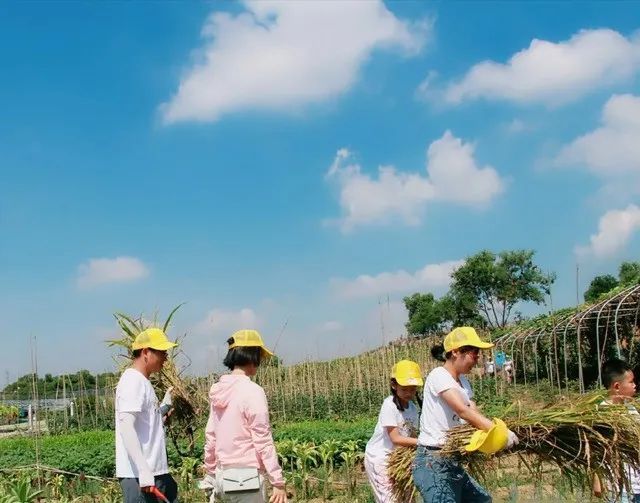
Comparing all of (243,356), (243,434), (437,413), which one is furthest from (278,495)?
(437,413)

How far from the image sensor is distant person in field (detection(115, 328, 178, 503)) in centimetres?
351

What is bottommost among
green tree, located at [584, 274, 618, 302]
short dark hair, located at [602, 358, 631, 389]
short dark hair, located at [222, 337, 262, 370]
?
short dark hair, located at [602, 358, 631, 389]

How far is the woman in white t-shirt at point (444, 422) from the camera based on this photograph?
143 inches

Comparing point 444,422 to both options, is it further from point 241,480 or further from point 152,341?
point 152,341

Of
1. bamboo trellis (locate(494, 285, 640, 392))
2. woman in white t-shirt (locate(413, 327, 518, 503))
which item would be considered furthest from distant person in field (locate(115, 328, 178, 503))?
bamboo trellis (locate(494, 285, 640, 392))

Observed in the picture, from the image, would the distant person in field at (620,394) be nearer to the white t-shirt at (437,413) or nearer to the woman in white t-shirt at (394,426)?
the white t-shirt at (437,413)

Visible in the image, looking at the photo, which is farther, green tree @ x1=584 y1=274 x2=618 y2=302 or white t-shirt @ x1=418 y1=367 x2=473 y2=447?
green tree @ x1=584 y1=274 x2=618 y2=302

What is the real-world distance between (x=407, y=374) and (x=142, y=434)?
58.9 inches

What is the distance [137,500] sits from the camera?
3.59 metres

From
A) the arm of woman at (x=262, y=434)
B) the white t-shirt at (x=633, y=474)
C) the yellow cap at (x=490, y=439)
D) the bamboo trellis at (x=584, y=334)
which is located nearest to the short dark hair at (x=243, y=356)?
the arm of woman at (x=262, y=434)

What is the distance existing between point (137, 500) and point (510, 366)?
1790cm

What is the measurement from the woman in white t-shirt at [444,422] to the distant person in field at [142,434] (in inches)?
50.2

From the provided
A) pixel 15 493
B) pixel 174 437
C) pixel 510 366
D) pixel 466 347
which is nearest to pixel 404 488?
pixel 466 347

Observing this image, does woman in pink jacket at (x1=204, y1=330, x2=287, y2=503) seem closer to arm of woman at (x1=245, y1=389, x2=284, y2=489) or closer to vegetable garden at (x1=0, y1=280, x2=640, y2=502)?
arm of woman at (x1=245, y1=389, x2=284, y2=489)
